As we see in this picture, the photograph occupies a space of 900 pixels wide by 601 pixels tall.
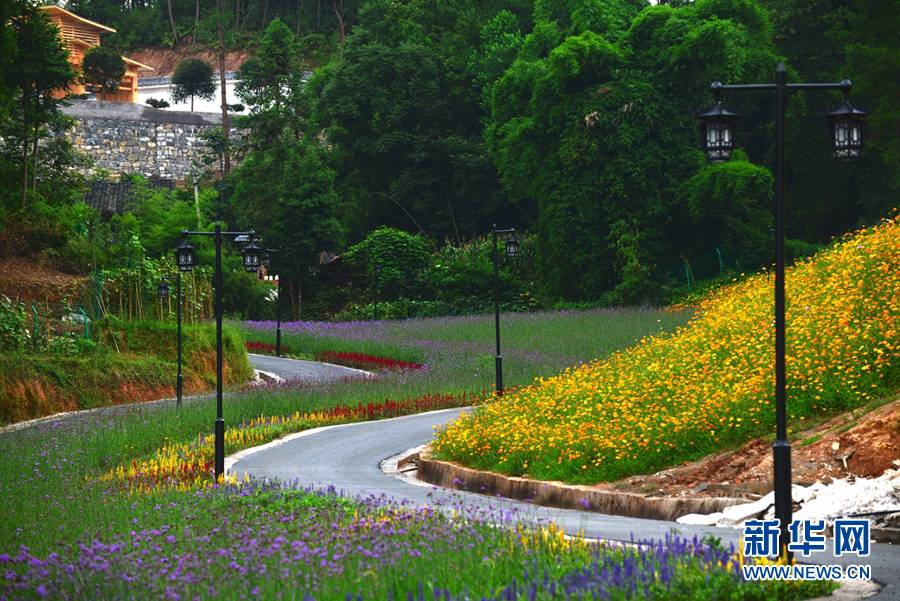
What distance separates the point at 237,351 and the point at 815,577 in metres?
32.8

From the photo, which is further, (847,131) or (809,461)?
(809,461)

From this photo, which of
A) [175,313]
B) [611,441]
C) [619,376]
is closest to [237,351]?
[175,313]

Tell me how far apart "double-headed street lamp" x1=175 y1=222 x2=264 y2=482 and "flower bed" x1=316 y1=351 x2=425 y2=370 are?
551 inches

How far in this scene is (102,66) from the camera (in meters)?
82.7

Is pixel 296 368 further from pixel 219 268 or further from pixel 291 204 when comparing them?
pixel 219 268

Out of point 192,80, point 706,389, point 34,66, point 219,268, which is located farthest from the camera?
point 192,80

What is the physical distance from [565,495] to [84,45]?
231 feet

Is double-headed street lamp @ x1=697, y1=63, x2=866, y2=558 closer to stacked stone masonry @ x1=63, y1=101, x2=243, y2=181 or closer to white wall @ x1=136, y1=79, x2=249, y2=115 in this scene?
stacked stone masonry @ x1=63, y1=101, x2=243, y2=181

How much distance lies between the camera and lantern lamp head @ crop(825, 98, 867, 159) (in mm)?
13117

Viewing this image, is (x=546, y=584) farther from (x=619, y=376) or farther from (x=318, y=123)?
(x=318, y=123)

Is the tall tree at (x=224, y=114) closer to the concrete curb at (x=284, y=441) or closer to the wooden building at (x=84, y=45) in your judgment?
the wooden building at (x=84, y=45)

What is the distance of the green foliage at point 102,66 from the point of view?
3228 inches

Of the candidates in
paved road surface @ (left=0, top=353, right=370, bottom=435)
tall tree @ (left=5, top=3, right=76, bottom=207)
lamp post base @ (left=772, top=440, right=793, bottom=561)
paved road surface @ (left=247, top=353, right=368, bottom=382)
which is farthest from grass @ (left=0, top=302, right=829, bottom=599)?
tall tree @ (left=5, top=3, right=76, bottom=207)

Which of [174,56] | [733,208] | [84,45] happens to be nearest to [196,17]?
[174,56]
